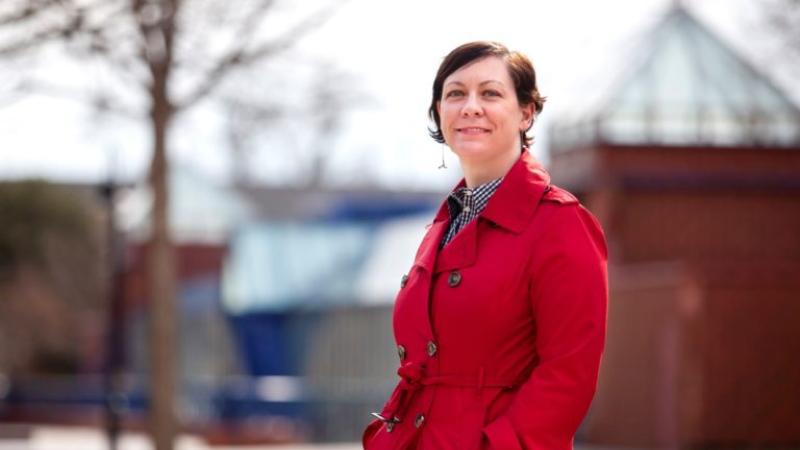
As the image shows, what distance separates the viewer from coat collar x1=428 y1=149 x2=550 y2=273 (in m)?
3.71

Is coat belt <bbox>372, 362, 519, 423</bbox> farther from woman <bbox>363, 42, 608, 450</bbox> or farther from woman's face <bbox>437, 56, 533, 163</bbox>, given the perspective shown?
woman's face <bbox>437, 56, 533, 163</bbox>

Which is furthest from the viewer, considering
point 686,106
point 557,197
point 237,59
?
point 686,106

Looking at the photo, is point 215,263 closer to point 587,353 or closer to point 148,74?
point 148,74

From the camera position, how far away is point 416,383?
3.83 meters

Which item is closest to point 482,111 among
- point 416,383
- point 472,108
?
point 472,108

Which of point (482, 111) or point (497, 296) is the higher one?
point (482, 111)

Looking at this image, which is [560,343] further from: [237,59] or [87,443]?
[87,443]

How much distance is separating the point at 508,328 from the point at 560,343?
0.45 ft

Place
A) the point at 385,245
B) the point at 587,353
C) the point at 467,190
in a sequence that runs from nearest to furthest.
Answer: the point at 587,353
the point at 467,190
the point at 385,245

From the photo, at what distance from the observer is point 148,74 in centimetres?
1540

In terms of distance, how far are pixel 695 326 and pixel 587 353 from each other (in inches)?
681

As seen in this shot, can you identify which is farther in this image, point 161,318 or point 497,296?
point 161,318

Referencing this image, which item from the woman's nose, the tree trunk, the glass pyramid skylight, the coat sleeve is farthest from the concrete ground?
the coat sleeve

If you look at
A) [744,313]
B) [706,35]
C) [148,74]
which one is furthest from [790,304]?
[148,74]
